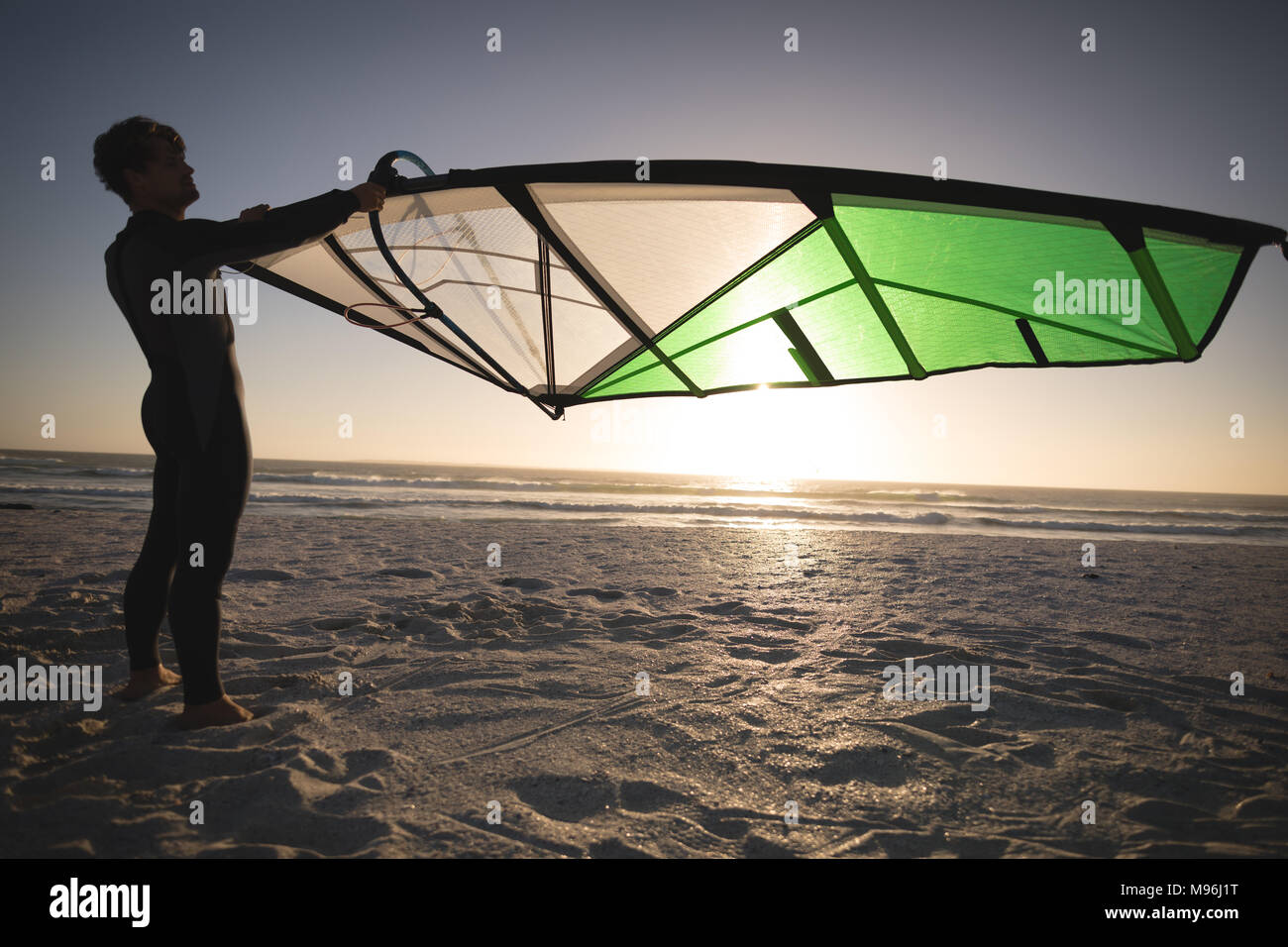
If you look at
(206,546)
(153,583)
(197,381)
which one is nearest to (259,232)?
(197,381)

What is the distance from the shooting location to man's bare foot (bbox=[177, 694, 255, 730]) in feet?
7.75

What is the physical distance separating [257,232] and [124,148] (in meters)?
0.60

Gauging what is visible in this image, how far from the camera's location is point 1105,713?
289cm

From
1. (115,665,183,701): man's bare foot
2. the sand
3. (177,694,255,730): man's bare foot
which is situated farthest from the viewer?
(115,665,183,701): man's bare foot

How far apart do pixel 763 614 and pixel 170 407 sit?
394 centimetres

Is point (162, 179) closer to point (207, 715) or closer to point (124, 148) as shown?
point (124, 148)

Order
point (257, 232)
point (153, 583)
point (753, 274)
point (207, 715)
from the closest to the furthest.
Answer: point (257, 232) → point (207, 715) → point (153, 583) → point (753, 274)

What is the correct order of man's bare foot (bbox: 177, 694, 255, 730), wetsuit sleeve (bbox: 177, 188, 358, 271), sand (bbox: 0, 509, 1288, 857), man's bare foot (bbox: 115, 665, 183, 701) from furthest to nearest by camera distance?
man's bare foot (bbox: 115, 665, 183, 701), man's bare foot (bbox: 177, 694, 255, 730), wetsuit sleeve (bbox: 177, 188, 358, 271), sand (bbox: 0, 509, 1288, 857)

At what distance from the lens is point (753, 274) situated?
3.10m

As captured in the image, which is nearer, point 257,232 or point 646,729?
point 257,232

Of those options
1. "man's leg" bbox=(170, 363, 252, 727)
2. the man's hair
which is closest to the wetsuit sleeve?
the man's hair

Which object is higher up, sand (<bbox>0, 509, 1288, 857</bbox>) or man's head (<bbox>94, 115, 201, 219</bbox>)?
man's head (<bbox>94, 115, 201, 219</bbox>)

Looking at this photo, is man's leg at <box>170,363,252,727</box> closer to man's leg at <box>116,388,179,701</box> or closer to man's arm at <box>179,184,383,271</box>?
man's leg at <box>116,388,179,701</box>
